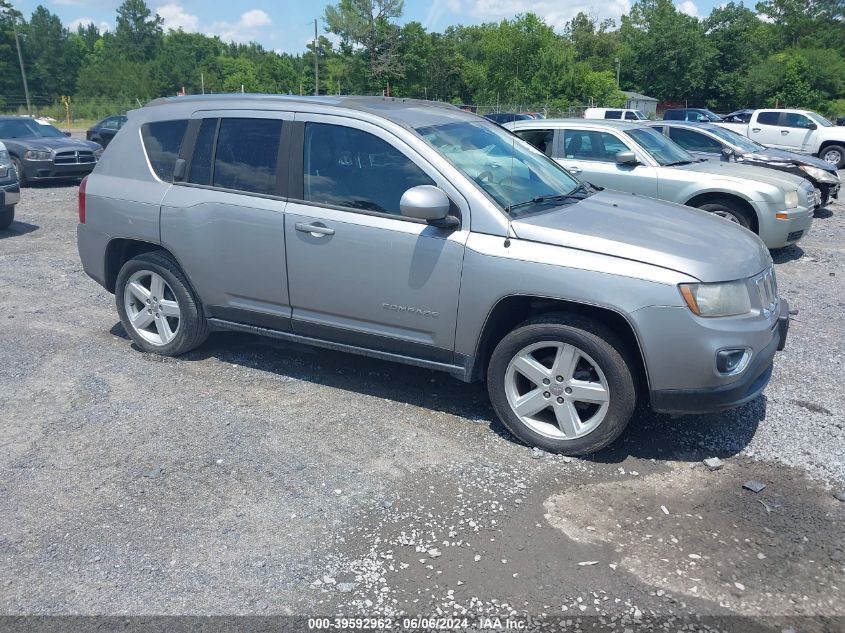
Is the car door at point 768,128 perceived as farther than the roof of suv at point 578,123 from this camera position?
Yes

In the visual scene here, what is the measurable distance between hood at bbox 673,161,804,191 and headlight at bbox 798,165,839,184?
3.28 meters

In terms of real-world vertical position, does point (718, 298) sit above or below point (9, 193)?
above

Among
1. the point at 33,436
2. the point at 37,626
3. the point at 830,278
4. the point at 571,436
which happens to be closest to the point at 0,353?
the point at 33,436

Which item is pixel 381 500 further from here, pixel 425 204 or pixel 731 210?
pixel 731 210

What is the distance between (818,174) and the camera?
1289 cm

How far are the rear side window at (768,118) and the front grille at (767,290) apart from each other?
22.1 meters

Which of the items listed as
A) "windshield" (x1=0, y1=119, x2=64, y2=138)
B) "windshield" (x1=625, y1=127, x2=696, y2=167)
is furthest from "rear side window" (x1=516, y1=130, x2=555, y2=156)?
"windshield" (x1=0, y1=119, x2=64, y2=138)

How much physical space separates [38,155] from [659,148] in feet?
42.0

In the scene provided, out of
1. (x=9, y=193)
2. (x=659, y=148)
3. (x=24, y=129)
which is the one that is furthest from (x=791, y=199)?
(x=24, y=129)

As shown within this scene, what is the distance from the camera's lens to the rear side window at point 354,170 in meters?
4.57

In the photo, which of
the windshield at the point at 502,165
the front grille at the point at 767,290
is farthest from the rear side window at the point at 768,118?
the front grille at the point at 767,290

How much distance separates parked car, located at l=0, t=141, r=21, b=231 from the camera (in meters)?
10.6

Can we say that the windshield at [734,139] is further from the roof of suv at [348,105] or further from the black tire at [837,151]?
the black tire at [837,151]

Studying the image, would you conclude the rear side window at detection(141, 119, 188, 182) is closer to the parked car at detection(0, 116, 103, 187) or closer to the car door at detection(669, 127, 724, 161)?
the car door at detection(669, 127, 724, 161)
